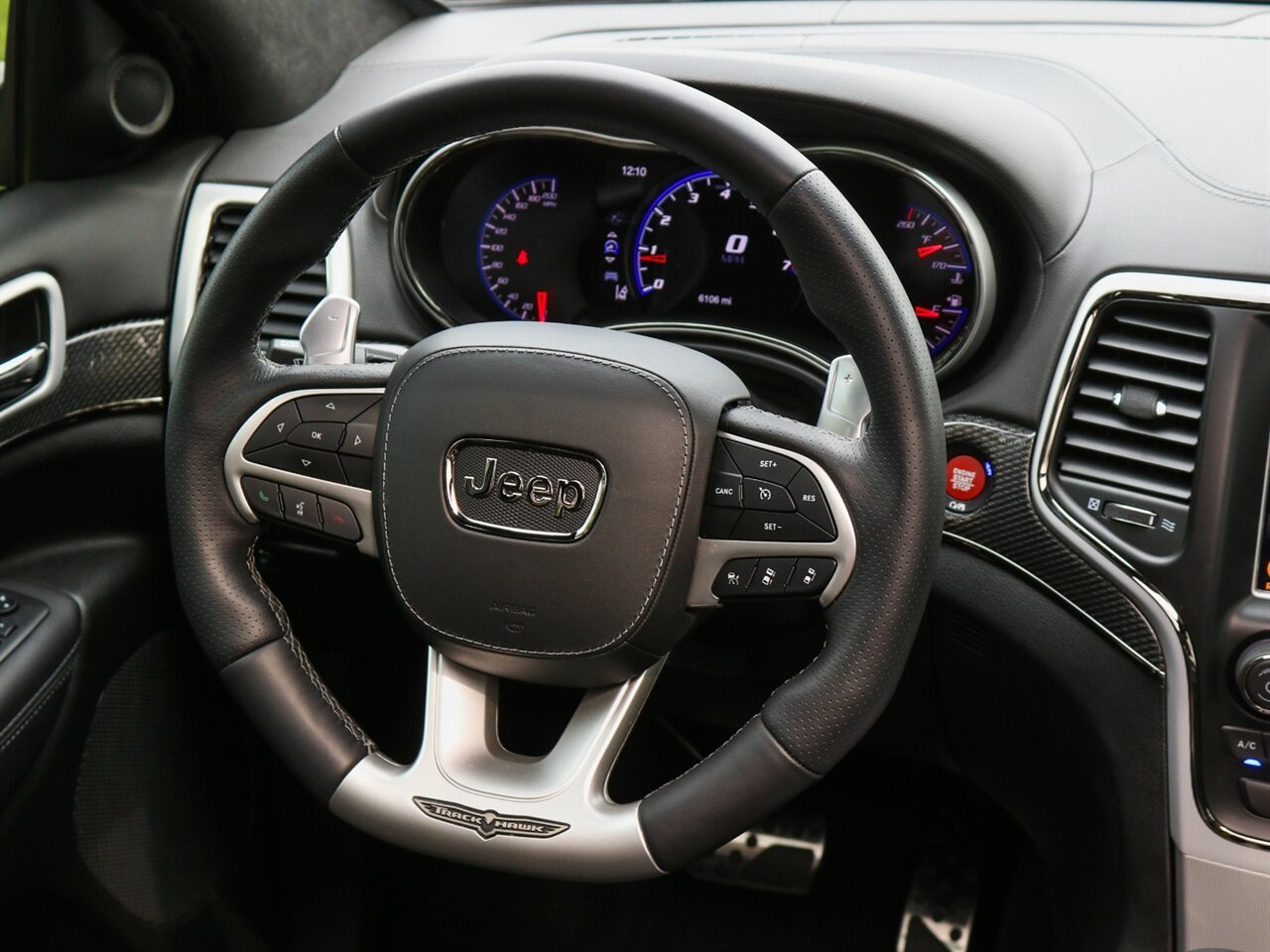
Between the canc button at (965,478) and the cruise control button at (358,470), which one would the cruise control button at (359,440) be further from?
the canc button at (965,478)

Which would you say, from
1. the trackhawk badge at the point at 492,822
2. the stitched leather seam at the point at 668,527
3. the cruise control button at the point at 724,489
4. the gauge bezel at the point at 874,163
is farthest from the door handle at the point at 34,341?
the cruise control button at the point at 724,489

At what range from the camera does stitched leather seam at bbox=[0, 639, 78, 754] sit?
138 centimetres

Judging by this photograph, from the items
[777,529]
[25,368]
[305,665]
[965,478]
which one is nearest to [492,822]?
[305,665]

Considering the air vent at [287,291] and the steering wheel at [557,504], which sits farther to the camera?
the air vent at [287,291]

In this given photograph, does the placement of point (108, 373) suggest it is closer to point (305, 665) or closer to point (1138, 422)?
point (305, 665)

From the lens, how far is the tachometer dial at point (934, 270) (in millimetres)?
1319

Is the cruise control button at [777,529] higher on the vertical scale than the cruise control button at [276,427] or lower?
higher

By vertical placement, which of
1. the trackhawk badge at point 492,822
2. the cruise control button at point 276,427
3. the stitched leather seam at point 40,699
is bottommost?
the stitched leather seam at point 40,699

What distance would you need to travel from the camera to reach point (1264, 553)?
1.18 metres

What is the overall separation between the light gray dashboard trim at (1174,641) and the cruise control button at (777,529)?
1.23ft

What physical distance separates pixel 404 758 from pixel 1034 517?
995 mm

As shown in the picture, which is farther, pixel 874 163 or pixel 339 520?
pixel 874 163

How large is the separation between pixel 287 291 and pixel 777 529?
819 millimetres

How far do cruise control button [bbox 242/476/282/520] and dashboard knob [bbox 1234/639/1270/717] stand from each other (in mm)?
902
